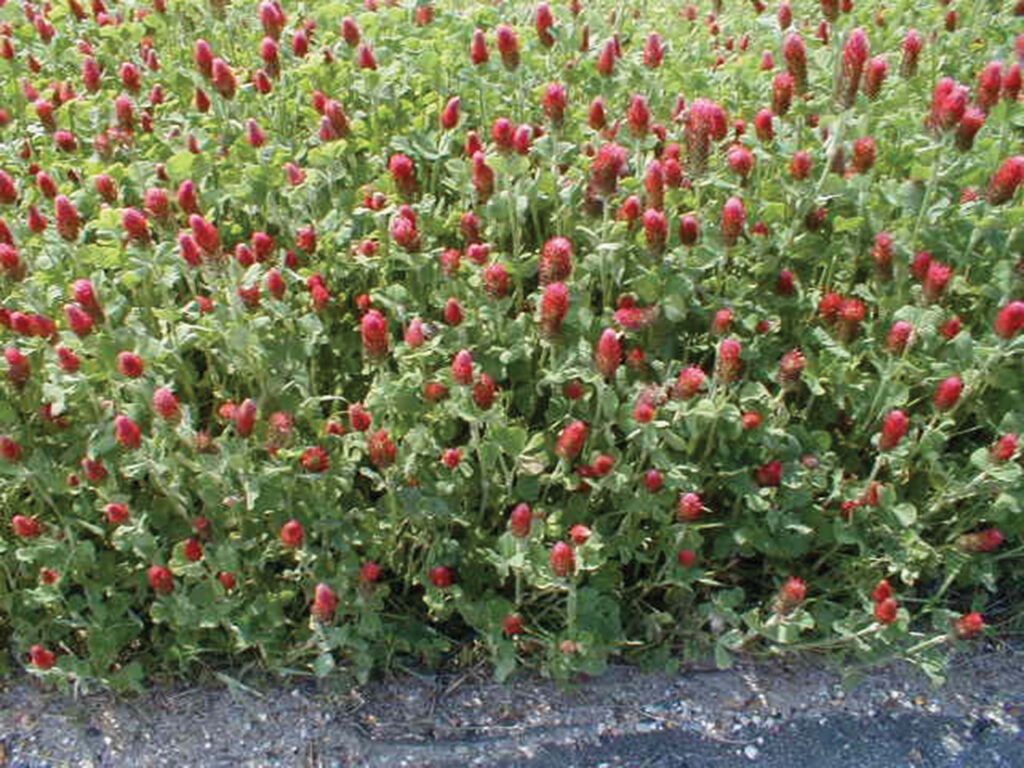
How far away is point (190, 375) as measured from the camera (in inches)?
122

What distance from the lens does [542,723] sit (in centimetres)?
292

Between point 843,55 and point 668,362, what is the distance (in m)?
1.00

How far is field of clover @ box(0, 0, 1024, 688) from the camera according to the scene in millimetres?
2742

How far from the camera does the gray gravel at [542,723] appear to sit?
9.29 feet

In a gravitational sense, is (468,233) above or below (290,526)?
above

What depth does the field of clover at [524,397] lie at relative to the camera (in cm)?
274

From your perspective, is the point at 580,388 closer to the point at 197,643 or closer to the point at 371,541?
the point at 371,541

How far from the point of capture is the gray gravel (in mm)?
2832

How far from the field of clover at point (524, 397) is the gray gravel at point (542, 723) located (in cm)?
10

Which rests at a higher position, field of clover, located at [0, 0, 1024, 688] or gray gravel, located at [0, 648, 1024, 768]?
field of clover, located at [0, 0, 1024, 688]

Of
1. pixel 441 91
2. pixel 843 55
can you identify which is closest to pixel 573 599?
pixel 843 55

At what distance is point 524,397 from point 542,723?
0.90 metres

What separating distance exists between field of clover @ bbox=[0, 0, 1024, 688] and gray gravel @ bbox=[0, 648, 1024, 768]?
10cm

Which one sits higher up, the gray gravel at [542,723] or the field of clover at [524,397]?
the field of clover at [524,397]
